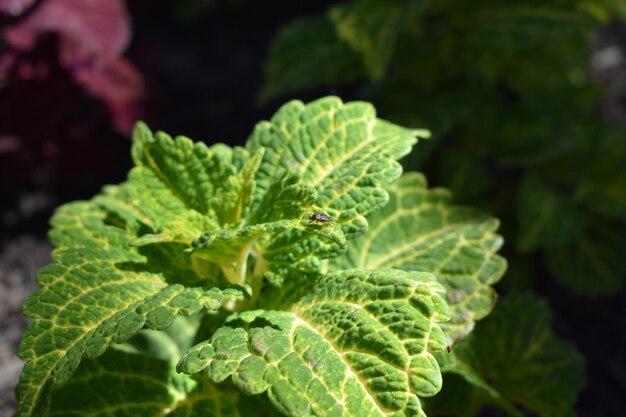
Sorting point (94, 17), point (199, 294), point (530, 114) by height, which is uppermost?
point (94, 17)

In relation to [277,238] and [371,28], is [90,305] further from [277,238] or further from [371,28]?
[371,28]

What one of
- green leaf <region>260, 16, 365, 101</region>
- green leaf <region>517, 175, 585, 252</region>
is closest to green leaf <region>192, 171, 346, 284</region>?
green leaf <region>260, 16, 365, 101</region>

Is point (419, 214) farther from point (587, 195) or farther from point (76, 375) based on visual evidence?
point (587, 195)

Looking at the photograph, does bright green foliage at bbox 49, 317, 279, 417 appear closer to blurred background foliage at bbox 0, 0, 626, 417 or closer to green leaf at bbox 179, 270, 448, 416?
green leaf at bbox 179, 270, 448, 416

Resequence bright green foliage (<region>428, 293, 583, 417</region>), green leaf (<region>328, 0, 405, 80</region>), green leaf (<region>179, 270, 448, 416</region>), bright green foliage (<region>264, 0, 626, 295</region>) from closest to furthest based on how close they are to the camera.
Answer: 1. green leaf (<region>179, 270, 448, 416</region>)
2. bright green foliage (<region>428, 293, 583, 417</region>)
3. green leaf (<region>328, 0, 405, 80</region>)
4. bright green foliage (<region>264, 0, 626, 295</region>)

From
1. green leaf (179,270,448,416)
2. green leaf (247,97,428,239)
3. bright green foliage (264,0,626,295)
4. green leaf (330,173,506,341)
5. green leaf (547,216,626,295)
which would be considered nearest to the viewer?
green leaf (179,270,448,416)

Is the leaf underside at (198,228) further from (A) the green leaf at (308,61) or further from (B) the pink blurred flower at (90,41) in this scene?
(B) the pink blurred flower at (90,41)

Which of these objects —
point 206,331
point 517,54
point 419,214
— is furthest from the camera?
point 517,54

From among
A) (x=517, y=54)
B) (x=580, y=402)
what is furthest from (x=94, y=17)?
(x=580, y=402)
